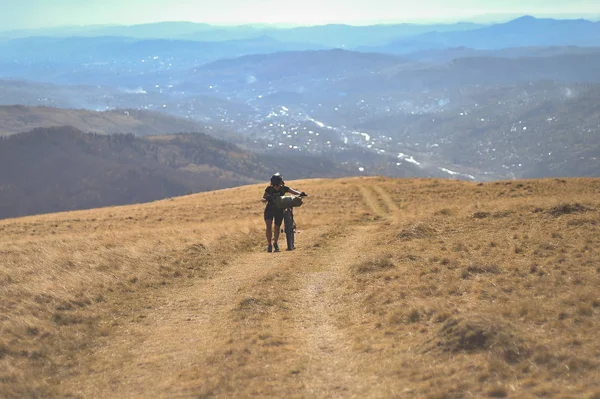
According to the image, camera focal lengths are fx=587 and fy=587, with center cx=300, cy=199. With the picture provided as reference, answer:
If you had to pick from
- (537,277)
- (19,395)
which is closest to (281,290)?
(537,277)

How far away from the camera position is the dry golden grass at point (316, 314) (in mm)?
9844

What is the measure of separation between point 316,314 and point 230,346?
330 cm

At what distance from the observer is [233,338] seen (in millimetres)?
12195

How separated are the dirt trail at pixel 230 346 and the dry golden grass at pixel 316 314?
0.15 ft

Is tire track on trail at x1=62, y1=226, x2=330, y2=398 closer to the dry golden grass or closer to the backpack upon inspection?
the dry golden grass

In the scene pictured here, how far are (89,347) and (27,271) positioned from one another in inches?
235

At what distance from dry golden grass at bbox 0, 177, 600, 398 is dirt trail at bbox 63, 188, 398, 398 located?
5cm

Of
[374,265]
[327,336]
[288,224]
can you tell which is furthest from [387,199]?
[327,336]

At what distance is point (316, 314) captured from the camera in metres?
14.4

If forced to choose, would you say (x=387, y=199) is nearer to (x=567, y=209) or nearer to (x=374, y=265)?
(x=567, y=209)

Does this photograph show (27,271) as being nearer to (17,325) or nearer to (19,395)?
(17,325)

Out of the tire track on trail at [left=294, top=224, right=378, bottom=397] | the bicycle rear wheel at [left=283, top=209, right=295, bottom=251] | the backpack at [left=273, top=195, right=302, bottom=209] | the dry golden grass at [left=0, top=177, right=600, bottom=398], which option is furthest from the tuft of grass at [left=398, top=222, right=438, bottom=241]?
the backpack at [left=273, top=195, right=302, bottom=209]

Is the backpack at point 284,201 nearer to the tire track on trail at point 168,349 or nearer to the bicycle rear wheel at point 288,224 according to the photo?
the bicycle rear wheel at point 288,224

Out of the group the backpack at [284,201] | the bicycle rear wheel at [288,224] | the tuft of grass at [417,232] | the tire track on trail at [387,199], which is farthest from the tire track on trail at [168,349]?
the tire track on trail at [387,199]
